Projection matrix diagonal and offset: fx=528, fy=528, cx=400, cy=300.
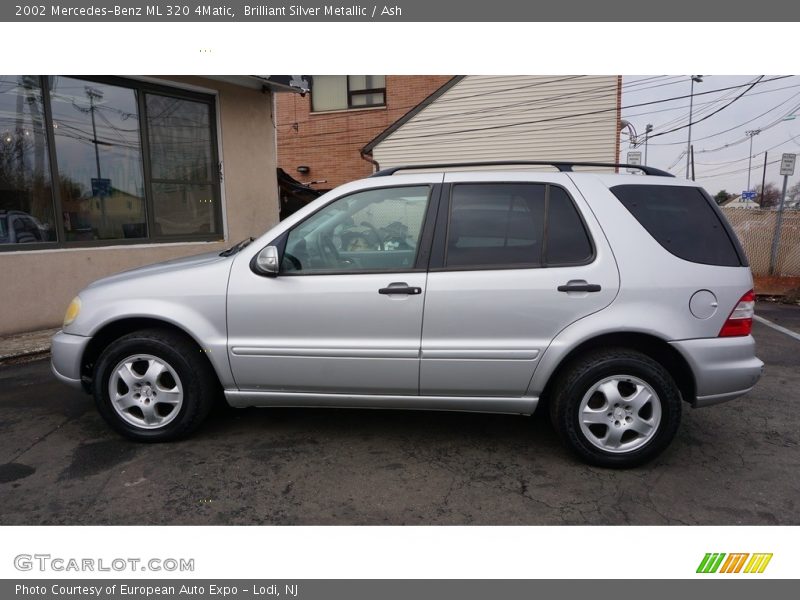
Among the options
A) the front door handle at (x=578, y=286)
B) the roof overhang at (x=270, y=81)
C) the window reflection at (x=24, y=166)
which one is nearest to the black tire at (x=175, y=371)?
the front door handle at (x=578, y=286)

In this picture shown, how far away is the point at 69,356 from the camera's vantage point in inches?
138

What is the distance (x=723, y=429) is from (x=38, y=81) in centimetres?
831

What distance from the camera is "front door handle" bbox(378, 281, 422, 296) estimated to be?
3156mm

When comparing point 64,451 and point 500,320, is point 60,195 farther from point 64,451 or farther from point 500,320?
point 500,320

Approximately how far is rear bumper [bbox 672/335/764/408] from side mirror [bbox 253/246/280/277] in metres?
2.42

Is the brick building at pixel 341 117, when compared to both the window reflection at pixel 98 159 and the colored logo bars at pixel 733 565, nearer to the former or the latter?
the window reflection at pixel 98 159

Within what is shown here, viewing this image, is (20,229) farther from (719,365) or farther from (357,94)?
(357,94)

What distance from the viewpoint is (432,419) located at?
3.99 metres

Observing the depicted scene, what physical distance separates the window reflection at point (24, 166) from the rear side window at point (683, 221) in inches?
271

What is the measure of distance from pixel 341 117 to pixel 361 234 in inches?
630

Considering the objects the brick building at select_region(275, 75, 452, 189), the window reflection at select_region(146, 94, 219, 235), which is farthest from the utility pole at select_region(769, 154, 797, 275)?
the brick building at select_region(275, 75, 452, 189)

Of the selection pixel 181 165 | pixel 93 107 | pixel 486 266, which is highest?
pixel 93 107

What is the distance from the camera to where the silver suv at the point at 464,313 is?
122 inches

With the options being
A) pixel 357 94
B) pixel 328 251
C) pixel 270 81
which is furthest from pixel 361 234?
pixel 357 94
